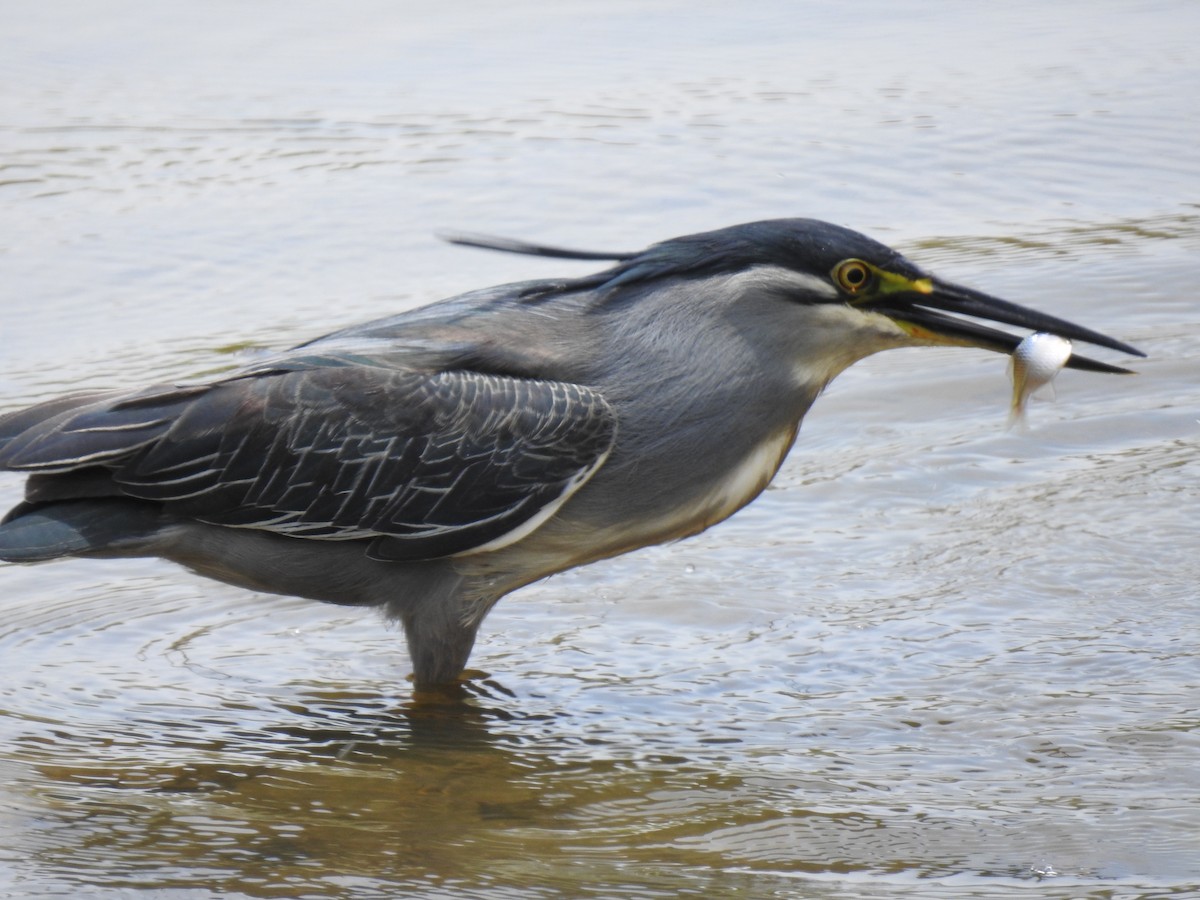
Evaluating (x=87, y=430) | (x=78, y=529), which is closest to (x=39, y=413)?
(x=87, y=430)

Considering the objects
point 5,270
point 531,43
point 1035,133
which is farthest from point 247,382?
point 531,43

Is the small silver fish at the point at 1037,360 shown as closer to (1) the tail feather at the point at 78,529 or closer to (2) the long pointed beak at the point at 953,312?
(2) the long pointed beak at the point at 953,312

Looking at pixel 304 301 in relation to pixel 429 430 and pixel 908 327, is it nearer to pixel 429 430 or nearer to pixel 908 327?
pixel 429 430

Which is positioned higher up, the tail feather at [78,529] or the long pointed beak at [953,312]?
the long pointed beak at [953,312]

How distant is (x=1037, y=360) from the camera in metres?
5.18

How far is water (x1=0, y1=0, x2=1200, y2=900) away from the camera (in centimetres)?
451

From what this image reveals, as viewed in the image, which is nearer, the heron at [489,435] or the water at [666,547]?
the water at [666,547]

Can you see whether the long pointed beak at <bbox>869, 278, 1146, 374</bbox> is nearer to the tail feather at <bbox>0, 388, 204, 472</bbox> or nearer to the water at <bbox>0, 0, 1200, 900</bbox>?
the water at <bbox>0, 0, 1200, 900</bbox>

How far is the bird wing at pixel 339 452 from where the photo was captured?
17.1 ft

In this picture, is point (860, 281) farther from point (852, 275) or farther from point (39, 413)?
point (39, 413)

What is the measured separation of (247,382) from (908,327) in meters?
2.01

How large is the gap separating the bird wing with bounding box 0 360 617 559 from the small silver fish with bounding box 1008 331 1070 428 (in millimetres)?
1245

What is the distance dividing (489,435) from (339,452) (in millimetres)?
469

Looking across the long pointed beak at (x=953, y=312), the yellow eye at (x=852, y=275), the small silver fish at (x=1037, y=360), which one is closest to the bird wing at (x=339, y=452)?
the yellow eye at (x=852, y=275)
